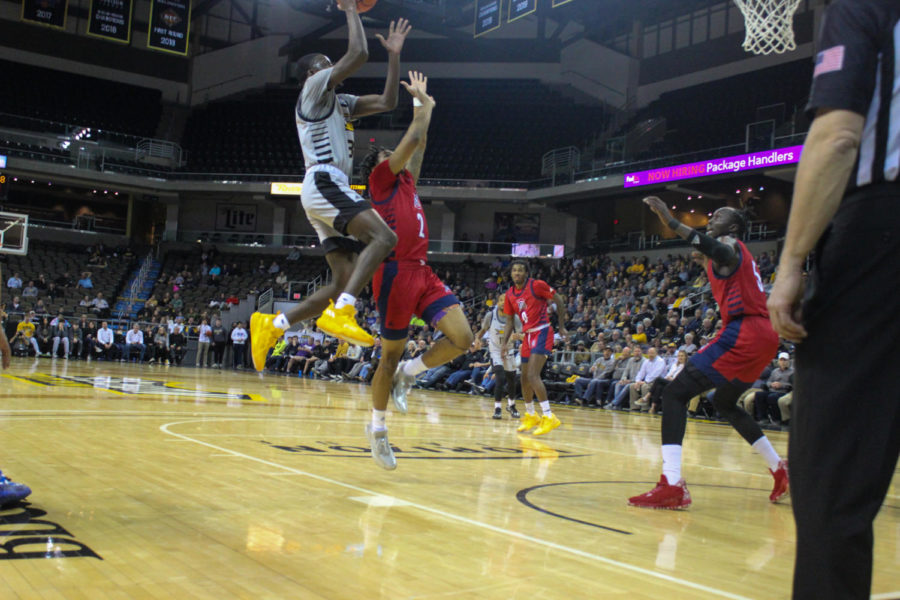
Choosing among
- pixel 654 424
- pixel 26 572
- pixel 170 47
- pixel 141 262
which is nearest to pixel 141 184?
pixel 141 262

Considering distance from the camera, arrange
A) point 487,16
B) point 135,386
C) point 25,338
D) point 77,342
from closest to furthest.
A: point 135,386 < point 487,16 < point 25,338 < point 77,342

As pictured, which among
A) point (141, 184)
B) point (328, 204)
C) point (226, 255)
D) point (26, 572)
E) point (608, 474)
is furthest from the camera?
point (226, 255)

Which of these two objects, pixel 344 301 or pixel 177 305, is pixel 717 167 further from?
pixel 344 301

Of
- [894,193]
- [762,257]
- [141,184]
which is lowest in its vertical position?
[894,193]

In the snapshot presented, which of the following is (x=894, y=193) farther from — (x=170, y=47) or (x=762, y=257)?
(x=170, y=47)

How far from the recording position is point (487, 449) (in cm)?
710

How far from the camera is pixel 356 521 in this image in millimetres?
3566

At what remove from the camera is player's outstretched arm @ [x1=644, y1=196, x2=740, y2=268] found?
4.48 m

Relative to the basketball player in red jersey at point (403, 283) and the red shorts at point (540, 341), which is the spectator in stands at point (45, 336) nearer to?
the red shorts at point (540, 341)

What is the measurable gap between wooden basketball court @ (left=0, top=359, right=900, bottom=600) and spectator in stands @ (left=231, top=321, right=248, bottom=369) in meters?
17.7

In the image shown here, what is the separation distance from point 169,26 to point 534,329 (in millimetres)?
18377

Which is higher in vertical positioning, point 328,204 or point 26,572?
point 328,204

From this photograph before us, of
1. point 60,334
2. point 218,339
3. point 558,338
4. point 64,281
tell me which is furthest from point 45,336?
point 558,338

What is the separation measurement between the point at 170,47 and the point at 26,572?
906 inches
